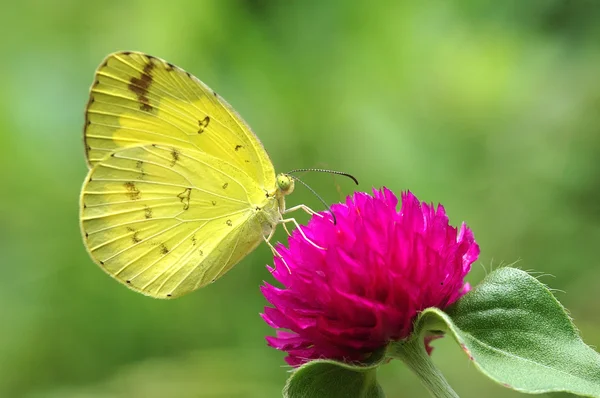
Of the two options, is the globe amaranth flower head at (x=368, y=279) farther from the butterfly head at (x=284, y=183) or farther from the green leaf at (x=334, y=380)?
the butterfly head at (x=284, y=183)

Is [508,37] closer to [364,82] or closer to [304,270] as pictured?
[364,82]

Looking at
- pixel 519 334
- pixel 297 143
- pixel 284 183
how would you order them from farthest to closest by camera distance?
pixel 297 143 → pixel 284 183 → pixel 519 334

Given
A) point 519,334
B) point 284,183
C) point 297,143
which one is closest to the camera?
point 519,334

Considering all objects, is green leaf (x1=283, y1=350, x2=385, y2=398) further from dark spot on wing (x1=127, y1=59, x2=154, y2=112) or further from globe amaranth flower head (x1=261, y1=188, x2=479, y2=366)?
dark spot on wing (x1=127, y1=59, x2=154, y2=112)

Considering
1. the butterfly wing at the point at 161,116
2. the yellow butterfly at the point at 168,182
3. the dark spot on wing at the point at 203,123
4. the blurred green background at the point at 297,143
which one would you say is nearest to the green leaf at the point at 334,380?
the yellow butterfly at the point at 168,182

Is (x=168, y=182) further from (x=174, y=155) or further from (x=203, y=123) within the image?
(x=203, y=123)

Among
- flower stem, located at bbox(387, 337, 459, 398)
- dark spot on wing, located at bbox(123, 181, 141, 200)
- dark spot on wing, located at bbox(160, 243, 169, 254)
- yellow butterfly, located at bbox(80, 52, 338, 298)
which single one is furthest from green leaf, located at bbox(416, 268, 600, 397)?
dark spot on wing, located at bbox(123, 181, 141, 200)

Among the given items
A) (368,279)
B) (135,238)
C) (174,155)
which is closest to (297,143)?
(174,155)
